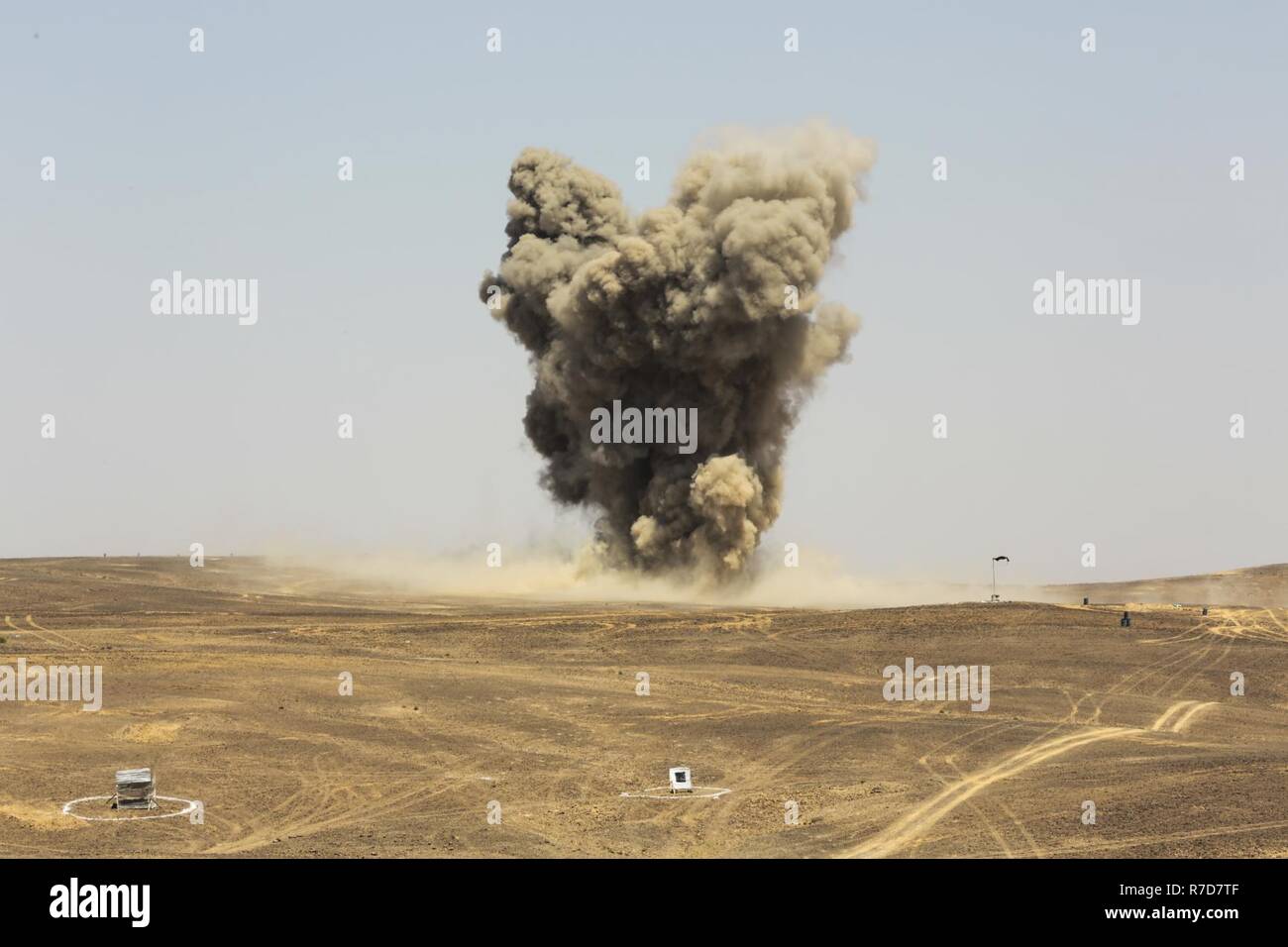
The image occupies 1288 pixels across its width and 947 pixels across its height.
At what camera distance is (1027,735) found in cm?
4694

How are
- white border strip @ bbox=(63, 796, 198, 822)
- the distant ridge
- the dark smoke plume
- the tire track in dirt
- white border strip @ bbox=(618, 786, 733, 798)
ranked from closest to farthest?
the tire track in dirt, white border strip @ bbox=(63, 796, 198, 822), white border strip @ bbox=(618, 786, 733, 798), the dark smoke plume, the distant ridge

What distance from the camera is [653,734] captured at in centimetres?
4688

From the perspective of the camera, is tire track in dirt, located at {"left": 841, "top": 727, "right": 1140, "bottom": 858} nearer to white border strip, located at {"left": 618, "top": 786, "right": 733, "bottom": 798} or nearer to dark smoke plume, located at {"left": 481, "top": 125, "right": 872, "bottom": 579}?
white border strip, located at {"left": 618, "top": 786, "right": 733, "bottom": 798}

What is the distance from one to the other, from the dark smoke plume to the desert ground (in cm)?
1182

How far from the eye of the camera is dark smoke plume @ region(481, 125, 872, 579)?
88.0 m

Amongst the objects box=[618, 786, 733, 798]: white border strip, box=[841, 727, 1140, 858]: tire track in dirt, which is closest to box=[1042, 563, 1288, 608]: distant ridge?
box=[841, 727, 1140, 858]: tire track in dirt

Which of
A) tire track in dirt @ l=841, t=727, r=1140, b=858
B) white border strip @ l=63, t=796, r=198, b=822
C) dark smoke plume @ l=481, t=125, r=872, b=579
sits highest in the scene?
dark smoke plume @ l=481, t=125, r=872, b=579

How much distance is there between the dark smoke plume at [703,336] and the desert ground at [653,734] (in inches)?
465

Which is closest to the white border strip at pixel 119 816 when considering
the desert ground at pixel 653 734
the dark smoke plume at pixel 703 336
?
the desert ground at pixel 653 734

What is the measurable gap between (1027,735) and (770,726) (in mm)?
7162

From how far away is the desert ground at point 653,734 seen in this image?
34281 millimetres

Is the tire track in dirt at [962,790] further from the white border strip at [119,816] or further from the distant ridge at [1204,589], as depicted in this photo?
the distant ridge at [1204,589]
